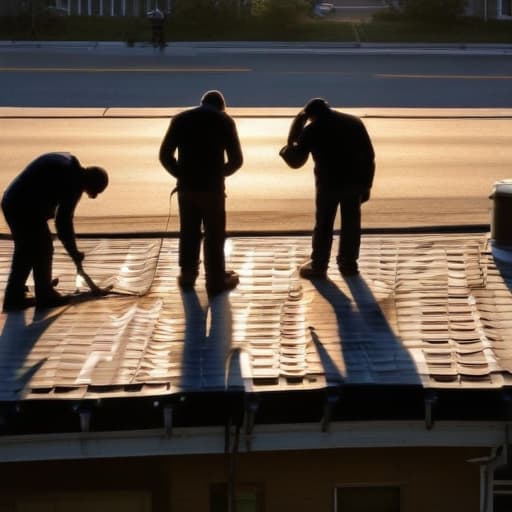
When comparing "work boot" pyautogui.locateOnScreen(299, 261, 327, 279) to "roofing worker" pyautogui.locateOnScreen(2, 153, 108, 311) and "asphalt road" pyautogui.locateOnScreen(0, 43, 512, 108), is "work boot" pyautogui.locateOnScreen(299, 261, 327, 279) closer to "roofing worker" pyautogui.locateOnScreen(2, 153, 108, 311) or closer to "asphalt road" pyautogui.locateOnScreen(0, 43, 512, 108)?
"roofing worker" pyautogui.locateOnScreen(2, 153, 108, 311)

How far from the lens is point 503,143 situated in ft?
72.1

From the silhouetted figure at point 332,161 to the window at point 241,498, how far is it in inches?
102

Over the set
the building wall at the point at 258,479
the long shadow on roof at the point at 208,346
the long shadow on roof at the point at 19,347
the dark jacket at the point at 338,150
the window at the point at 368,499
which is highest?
the dark jacket at the point at 338,150

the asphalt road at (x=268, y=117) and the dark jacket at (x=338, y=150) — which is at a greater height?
the dark jacket at (x=338, y=150)

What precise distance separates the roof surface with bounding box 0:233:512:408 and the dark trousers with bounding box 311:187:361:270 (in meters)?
0.23

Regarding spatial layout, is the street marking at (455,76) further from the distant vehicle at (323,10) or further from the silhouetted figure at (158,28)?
the distant vehicle at (323,10)

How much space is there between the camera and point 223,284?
1142cm

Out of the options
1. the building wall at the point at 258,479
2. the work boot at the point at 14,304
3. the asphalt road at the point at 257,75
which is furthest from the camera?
the asphalt road at the point at 257,75

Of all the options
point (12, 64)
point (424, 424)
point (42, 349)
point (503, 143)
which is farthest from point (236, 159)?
point (12, 64)

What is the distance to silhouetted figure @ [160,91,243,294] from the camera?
10.7m

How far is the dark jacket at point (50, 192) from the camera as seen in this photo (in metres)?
10.3

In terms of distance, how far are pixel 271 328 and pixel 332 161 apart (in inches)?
71.1

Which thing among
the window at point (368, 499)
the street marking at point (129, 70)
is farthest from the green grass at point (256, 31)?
the window at point (368, 499)

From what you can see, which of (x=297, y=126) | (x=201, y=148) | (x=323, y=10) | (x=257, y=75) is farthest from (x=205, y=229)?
(x=323, y=10)
